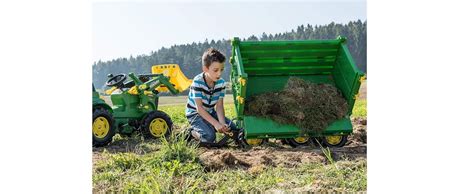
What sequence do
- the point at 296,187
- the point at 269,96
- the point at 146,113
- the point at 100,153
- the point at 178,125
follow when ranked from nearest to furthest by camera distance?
the point at 296,187 < the point at 100,153 < the point at 269,96 < the point at 146,113 < the point at 178,125

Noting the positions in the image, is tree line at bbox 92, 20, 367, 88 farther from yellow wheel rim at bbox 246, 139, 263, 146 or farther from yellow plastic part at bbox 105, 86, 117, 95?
yellow wheel rim at bbox 246, 139, 263, 146

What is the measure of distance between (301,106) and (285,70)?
49cm

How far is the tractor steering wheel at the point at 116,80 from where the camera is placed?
618cm

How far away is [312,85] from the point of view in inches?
227

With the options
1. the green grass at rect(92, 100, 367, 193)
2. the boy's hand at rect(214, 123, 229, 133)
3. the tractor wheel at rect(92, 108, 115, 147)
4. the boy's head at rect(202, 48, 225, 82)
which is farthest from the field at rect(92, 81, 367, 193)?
the boy's head at rect(202, 48, 225, 82)

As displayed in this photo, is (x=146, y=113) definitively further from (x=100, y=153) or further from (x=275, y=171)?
(x=275, y=171)

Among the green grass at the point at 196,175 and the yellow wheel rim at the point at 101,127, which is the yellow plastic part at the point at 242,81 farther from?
the yellow wheel rim at the point at 101,127

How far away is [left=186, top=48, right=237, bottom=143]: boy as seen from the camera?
5371 mm

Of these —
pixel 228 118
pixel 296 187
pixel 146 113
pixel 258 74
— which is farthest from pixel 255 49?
pixel 296 187

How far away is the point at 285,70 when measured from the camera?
5.89 metres

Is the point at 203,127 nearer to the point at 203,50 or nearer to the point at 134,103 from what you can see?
the point at 203,50

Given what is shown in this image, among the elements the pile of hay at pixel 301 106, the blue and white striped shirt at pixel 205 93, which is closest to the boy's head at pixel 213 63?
the blue and white striped shirt at pixel 205 93

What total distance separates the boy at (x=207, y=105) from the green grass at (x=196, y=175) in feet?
2.72

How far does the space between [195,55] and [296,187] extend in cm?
178
